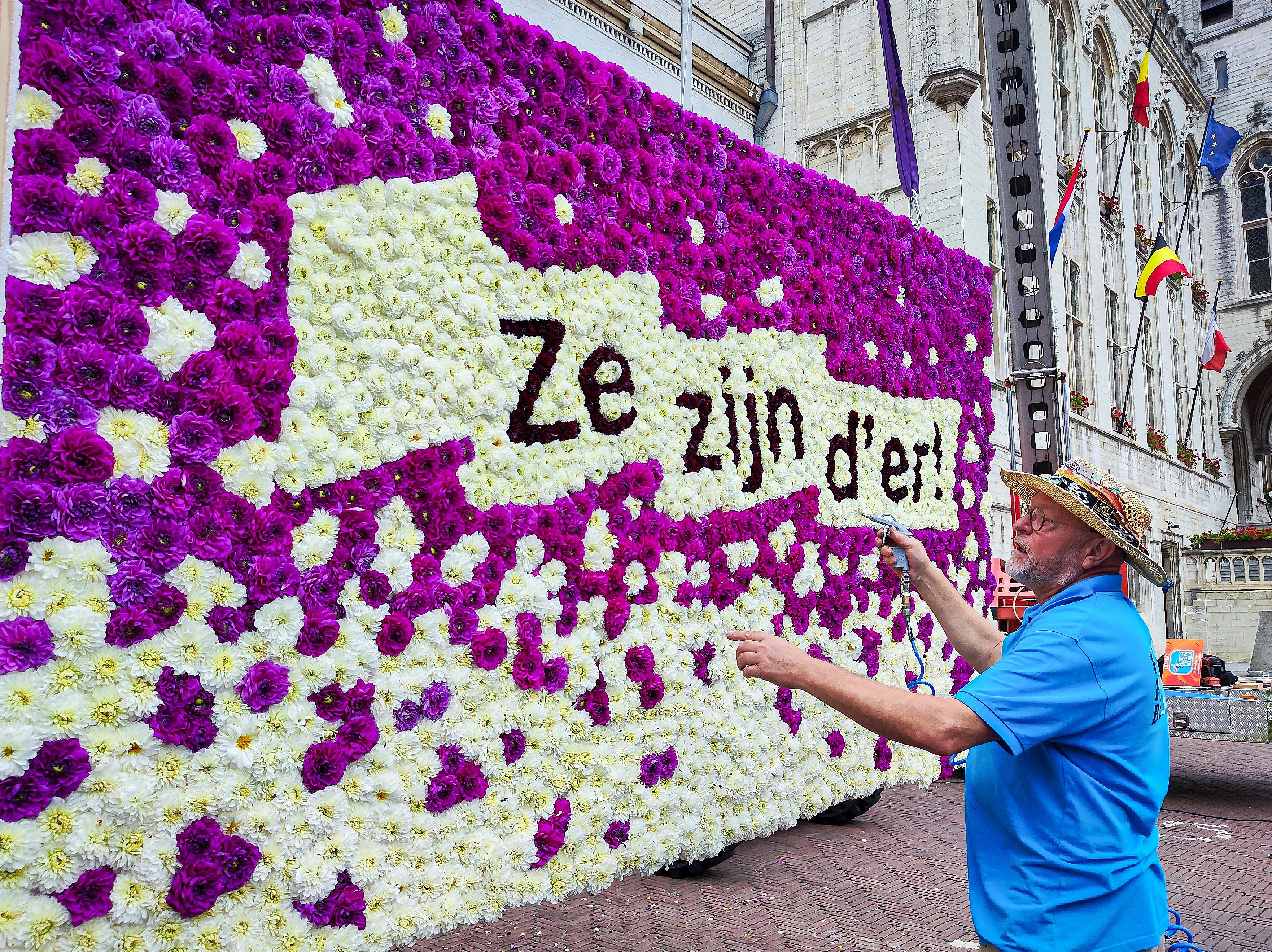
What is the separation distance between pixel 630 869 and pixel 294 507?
2151mm

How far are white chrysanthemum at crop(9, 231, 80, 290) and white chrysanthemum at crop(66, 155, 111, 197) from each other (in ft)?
0.50

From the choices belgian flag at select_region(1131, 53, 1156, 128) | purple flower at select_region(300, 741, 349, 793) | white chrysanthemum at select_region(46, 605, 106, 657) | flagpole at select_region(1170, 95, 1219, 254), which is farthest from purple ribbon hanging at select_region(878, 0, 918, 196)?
flagpole at select_region(1170, 95, 1219, 254)

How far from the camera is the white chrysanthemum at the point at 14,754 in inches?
88.0

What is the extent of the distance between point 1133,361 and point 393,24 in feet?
60.1

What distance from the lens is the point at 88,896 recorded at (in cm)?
238

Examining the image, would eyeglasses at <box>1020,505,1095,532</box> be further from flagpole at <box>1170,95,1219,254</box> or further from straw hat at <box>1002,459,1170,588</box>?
flagpole at <box>1170,95,1219,254</box>

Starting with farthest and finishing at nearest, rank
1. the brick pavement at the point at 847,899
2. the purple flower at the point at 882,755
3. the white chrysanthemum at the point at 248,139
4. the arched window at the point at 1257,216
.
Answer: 1. the arched window at the point at 1257,216
2. the purple flower at the point at 882,755
3. the brick pavement at the point at 847,899
4. the white chrysanthemum at the point at 248,139

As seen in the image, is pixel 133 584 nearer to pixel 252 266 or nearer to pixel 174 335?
pixel 174 335

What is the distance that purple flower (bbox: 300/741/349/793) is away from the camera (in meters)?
2.81

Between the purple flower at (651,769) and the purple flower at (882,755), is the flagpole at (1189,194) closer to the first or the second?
the purple flower at (882,755)

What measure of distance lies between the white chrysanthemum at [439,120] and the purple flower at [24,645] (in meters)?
2.17

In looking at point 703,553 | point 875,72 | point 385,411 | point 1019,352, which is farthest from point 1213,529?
point 385,411

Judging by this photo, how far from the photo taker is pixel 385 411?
10.2 feet

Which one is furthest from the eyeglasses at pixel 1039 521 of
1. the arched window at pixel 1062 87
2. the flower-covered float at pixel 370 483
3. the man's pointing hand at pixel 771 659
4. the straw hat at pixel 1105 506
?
the arched window at pixel 1062 87
